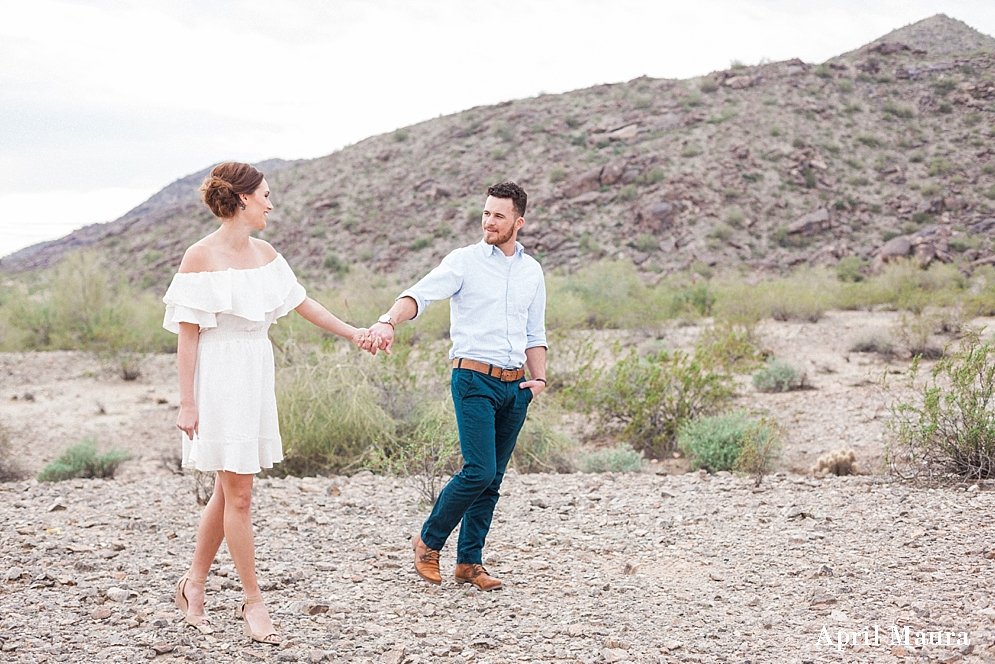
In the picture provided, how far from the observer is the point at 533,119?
4372 cm

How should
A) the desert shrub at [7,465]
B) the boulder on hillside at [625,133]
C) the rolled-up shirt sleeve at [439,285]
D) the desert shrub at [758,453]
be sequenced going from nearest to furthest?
the rolled-up shirt sleeve at [439,285] < the desert shrub at [758,453] < the desert shrub at [7,465] < the boulder on hillside at [625,133]

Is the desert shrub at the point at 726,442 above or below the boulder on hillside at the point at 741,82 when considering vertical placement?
below

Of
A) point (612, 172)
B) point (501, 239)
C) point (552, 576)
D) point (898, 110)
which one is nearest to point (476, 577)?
point (552, 576)

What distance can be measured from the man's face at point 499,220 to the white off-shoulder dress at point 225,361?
3.65 ft

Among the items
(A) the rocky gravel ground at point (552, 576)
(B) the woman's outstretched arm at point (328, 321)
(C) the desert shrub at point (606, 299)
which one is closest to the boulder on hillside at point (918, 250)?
(C) the desert shrub at point (606, 299)

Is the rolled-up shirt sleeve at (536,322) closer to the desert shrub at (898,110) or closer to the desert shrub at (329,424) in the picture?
the desert shrub at (329,424)

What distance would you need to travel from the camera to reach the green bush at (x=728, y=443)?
23.2 feet

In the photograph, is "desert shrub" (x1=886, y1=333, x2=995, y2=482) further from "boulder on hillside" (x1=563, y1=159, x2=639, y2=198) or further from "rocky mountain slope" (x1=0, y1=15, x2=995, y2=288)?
"boulder on hillside" (x1=563, y1=159, x2=639, y2=198)

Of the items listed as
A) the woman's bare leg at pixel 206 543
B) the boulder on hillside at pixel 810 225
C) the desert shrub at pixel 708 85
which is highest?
the desert shrub at pixel 708 85

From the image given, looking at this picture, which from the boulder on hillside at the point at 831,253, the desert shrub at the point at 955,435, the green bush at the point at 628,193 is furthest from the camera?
the green bush at the point at 628,193

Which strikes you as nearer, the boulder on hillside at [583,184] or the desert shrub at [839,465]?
the desert shrub at [839,465]

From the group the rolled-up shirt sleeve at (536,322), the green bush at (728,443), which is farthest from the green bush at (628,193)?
the rolled-up shirt sleeve at (536,322)

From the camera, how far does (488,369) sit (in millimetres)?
3988

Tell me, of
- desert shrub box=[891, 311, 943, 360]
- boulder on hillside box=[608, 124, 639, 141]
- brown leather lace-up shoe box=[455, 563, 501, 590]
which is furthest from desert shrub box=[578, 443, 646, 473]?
boulder on hillside box=[608, 124, 639, 141]
